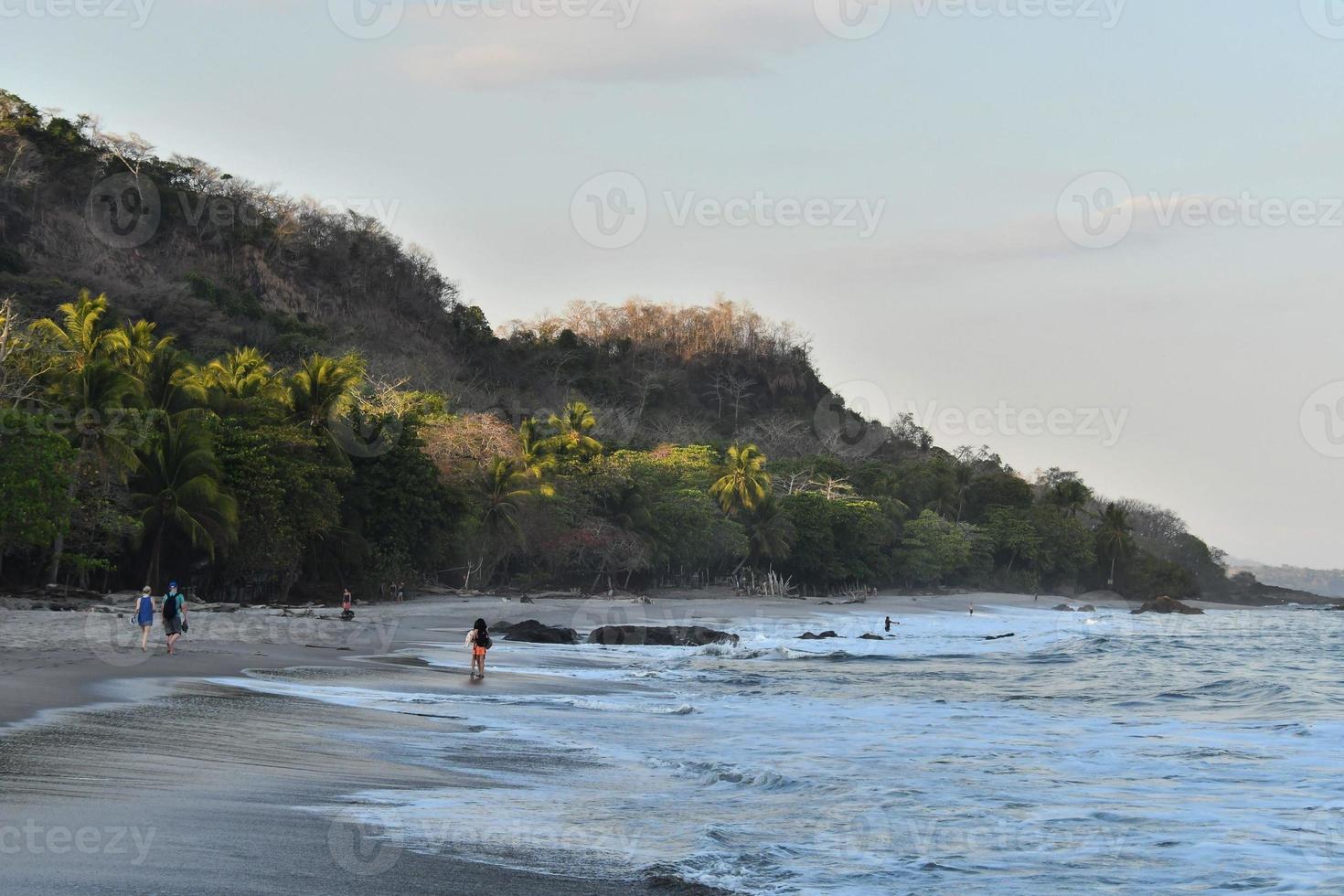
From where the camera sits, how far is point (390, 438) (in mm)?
39188

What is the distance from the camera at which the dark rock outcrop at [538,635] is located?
29.9 metres

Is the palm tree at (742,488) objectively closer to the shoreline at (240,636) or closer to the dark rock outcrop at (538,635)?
the shoreline at (240,636)

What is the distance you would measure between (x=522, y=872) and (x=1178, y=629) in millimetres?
54746

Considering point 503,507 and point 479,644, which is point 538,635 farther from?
point 503,507

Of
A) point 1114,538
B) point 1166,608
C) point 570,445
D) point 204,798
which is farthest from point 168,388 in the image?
point 1114,538

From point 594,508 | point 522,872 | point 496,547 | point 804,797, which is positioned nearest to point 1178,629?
point 594,508

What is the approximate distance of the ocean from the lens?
7.69 metres

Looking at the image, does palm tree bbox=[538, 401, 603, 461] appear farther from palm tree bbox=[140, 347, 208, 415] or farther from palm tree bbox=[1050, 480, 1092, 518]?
palm tree bbox=[1050, 480, 1092, 518]

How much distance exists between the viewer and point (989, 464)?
408 feet

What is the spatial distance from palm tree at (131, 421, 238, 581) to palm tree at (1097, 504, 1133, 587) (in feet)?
289

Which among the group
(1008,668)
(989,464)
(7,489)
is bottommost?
(1008,668)

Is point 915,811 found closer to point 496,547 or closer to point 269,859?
point 269,859

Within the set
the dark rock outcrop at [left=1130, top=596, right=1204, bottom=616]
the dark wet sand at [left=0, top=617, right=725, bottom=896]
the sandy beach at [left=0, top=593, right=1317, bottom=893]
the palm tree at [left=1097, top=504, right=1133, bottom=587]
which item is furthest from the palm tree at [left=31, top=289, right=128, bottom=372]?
the palm tree at [left=1097, top=504, right=1133, bottom=587]

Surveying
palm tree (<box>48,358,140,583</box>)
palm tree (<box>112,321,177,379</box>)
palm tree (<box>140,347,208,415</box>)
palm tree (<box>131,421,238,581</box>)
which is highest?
palm tree (<box>112,321,177,379</box>)
